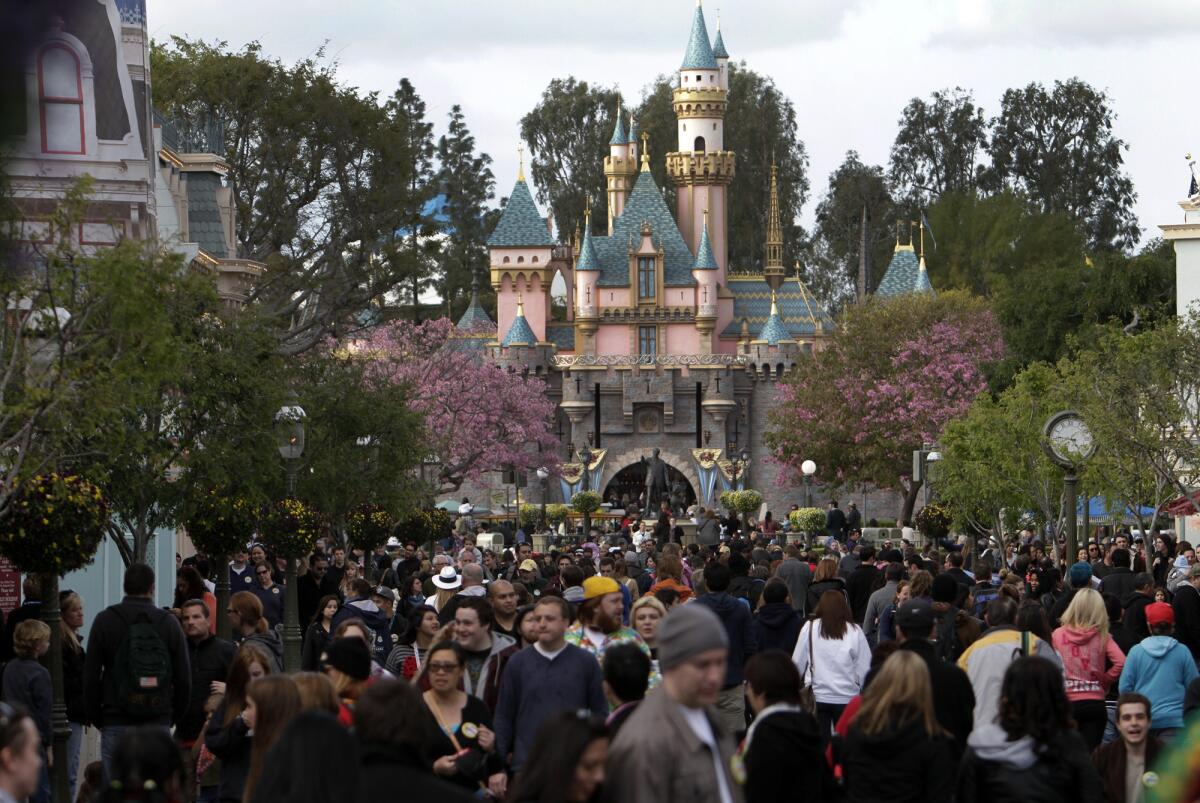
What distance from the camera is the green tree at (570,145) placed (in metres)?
95.9

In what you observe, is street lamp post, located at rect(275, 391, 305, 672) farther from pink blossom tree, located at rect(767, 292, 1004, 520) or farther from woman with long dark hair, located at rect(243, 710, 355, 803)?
pink blossom tree, located at rect(767, 292, 1004, 520)

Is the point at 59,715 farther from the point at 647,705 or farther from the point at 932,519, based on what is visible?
the point at 932,519

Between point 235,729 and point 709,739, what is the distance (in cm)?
354

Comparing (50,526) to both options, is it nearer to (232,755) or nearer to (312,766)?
(232,755)

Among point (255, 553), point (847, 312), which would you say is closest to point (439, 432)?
point (847, 312)

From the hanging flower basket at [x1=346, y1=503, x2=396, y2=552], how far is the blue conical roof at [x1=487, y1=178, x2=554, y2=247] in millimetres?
56377

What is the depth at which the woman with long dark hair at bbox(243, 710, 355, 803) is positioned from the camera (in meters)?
5.41

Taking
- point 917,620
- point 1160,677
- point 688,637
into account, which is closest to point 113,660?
point 917,620

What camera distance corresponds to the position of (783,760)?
7.45 m

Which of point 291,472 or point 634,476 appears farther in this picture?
point 634,476

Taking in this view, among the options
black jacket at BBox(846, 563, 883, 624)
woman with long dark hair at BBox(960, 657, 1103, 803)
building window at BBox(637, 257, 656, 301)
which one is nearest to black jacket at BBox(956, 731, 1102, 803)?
woman with long dark hair at BBox(960, 657, 1103, 803)

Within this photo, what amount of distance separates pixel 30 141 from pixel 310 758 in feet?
10.00

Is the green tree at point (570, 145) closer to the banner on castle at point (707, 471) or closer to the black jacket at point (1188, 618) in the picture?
the banner on castle at point (707, 471)

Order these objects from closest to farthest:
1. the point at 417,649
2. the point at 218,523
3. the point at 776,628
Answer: the point at 417,649
the point at 776,628
the point at 218,523
